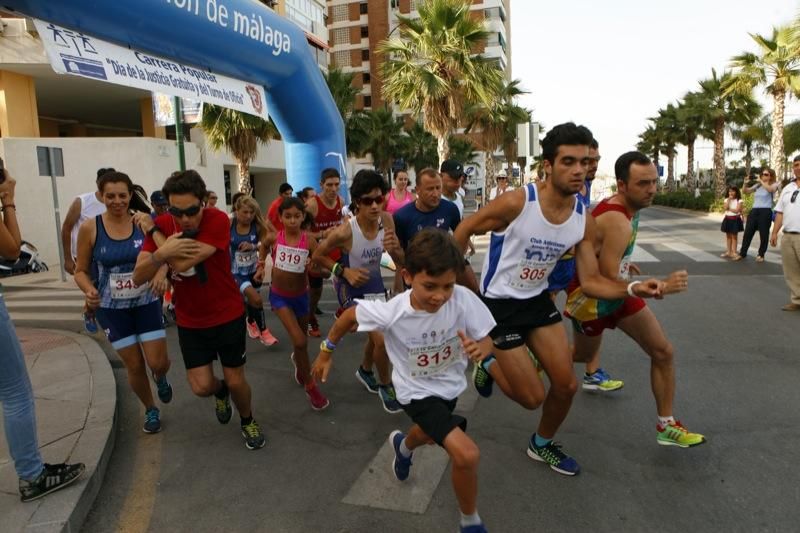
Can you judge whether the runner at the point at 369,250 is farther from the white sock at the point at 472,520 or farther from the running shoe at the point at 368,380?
the white sock at the point at 472,520

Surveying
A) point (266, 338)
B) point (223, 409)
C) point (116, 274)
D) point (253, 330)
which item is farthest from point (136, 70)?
point (223, 409)

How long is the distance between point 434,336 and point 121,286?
2459 millimetres

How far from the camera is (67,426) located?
3.98 metres

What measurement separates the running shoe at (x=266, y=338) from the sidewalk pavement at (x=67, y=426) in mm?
1675

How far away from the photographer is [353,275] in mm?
4133

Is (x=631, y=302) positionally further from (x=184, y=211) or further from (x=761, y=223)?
(x=761, y=223)

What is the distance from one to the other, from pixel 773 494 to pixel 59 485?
3.82m

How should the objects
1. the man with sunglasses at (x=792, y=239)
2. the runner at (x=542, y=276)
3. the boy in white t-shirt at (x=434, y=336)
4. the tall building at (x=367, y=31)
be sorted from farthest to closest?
the tall building at (x=367, y=31) → the man with sunglasses at (x=792, y=239) → the runner at (x=542, y=276) → the boy in white t-shirt at (x=434, y=336)

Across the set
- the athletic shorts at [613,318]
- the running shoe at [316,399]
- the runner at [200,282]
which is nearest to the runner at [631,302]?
the athletic shorts at [613,318]

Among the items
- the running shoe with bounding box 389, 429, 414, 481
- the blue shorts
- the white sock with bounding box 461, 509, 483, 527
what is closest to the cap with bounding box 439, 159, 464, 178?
the blue shorts

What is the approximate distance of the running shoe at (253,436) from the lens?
3873 mm

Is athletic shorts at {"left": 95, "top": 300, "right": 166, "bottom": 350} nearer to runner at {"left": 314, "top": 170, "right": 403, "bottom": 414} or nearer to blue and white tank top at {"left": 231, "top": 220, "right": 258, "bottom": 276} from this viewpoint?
runner at {"left": 314, "top": 170, "right": 403, "bottom": 414}

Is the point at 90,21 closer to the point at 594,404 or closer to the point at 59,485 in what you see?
the point at 59,485

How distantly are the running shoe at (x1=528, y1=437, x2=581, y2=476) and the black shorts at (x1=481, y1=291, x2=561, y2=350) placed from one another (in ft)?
2.20
